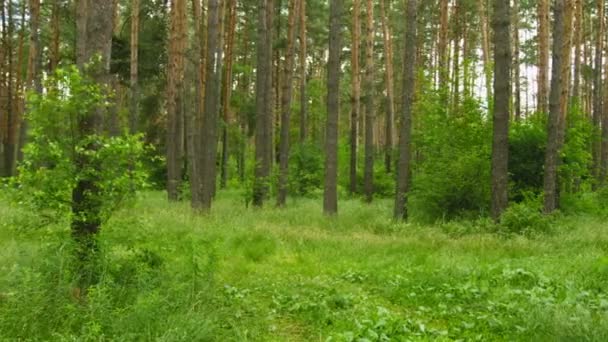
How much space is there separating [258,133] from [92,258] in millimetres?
11755

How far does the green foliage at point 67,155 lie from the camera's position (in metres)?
5.56

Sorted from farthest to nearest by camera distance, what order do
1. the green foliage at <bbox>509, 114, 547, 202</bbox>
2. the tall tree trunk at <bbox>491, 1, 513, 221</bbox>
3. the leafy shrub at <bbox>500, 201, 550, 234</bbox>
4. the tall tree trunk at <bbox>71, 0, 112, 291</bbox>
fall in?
the green foliage at <bbox>509, 114, 547, 202</bbox>, the tall tree trunk at <bbox>491, 1, 513, 221</bbox>, the leafy shrub at <bbox>500, 201, 550, 234</bbox>, the tall tree trunk at <bbox>71, 0, 112, 291</bbox>

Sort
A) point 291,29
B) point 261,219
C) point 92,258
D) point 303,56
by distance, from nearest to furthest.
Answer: point 92,258, point 261,219, point 291,29, point 303,56

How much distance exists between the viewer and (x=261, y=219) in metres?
13.1

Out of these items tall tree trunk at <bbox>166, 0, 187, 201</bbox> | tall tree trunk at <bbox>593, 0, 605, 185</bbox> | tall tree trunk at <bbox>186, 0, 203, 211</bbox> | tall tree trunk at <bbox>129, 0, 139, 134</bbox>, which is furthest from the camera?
tall tree trunk at <bbox>593, 0, 605, 185</bbox>

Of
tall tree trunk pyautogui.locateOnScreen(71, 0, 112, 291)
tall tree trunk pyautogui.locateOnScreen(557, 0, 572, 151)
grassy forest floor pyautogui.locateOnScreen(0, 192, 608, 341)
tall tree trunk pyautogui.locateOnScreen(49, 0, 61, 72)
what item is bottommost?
grassy forest floor pyautogui.locateOnScreen(0, 192, 608, 341)

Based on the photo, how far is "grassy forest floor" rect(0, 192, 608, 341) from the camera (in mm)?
4676

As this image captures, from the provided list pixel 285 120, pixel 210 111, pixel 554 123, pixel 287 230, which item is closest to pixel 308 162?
pixel 285 120

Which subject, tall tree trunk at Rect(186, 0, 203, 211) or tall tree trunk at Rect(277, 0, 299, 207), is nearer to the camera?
tall tree trunk at Rect(186, 0, 203, 211)

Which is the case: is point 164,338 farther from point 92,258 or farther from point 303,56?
point 303,56

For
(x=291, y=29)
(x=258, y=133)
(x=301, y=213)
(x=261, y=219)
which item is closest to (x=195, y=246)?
(x=261, y=219)

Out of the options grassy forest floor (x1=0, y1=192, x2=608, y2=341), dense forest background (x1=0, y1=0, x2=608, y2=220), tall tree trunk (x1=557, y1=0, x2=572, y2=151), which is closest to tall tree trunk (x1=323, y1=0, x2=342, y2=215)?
dense forest background (x1=0, y1=0, x2=608, y2=220)

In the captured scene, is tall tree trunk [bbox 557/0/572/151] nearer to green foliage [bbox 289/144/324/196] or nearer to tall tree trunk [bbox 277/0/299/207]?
tall tree trunk [bbox 277/0/299/207]

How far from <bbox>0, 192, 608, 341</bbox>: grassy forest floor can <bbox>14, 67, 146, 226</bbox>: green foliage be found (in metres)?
Result: 0.33
